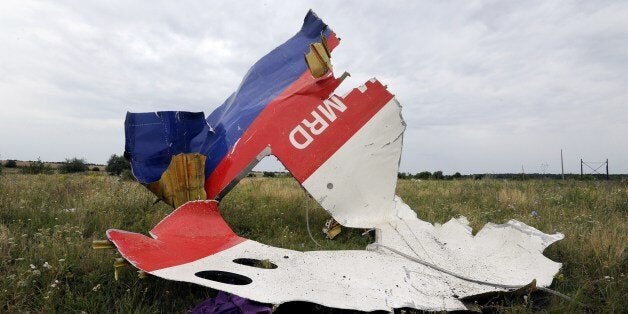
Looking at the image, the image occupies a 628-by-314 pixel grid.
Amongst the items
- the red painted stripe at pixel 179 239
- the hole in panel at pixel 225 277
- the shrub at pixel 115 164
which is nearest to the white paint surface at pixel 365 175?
the red painted stripe at pixel 179 239

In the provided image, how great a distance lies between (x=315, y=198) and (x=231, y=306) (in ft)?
5.93

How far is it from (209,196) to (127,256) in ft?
4.89

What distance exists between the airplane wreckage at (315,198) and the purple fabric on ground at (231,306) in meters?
0.07

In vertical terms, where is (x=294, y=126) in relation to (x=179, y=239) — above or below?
above

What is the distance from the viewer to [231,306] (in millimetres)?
2061

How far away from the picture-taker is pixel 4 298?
2.13 metres

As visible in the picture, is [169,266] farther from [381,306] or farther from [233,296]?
[381,306]

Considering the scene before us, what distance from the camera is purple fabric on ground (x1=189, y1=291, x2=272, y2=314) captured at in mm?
2004

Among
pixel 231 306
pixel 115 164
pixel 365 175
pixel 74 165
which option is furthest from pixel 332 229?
pixel 74 165

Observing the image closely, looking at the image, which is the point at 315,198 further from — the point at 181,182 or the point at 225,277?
the point at 225,277

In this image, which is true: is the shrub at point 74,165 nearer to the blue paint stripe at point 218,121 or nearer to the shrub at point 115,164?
the shrub at point 115,164

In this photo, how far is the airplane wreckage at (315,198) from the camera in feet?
8.02

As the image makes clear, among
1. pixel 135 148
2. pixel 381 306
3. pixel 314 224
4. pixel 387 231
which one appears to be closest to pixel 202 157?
pixel 135 148

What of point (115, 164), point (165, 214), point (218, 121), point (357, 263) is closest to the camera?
point (357, 263)
